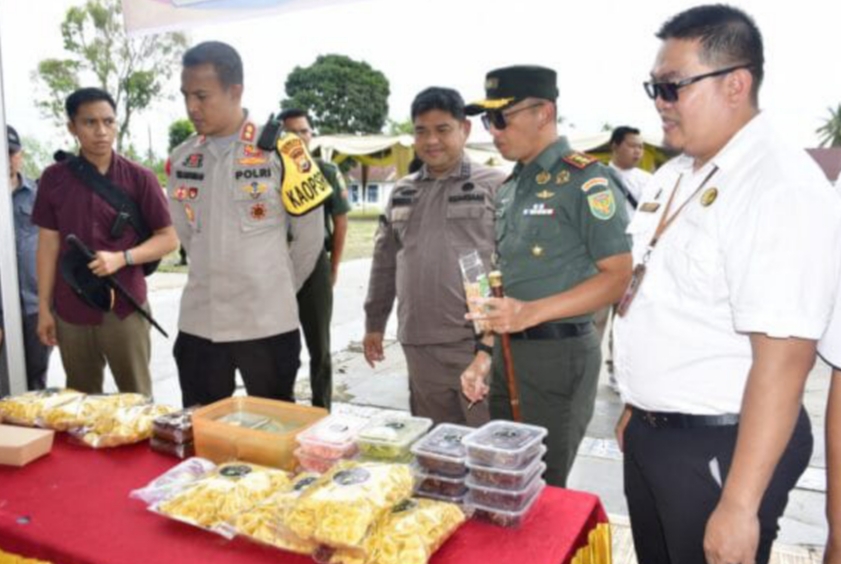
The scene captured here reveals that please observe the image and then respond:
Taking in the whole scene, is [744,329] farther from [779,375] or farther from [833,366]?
[833,366]

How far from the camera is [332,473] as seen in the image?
4.07ft

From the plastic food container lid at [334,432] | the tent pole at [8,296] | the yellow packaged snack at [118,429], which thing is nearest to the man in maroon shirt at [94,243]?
the tent pole at [8,296]

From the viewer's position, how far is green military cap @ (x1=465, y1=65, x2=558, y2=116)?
2.00m

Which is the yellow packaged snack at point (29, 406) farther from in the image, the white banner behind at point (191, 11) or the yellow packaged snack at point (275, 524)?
the white banner behind at point (191, 11)

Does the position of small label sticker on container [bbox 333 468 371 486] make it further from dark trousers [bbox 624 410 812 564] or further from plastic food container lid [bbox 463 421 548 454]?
dark trousers [bbox 624 410 812 564]

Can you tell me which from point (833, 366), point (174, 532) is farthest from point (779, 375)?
point (174, 532)

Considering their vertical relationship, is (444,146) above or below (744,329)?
above

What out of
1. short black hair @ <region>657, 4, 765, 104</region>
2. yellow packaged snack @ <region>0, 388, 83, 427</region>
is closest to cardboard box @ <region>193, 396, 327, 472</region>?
yellow packaged snack @ <region>0, 388, 83, 427</region>

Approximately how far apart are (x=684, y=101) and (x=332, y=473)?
1000mm

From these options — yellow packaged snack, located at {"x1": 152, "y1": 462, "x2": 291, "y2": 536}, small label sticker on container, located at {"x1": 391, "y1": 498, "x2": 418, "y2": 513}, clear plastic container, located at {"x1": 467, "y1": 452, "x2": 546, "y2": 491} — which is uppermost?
clear plastic container, located at {"x1": 467, "y1": 452, "x2": 546, "y2": 491}

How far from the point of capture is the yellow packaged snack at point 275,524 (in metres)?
1.15

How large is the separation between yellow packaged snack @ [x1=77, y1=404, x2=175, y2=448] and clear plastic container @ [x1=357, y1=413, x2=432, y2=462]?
64cm

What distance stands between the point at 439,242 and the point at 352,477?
1.41m

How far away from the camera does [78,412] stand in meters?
1.71
